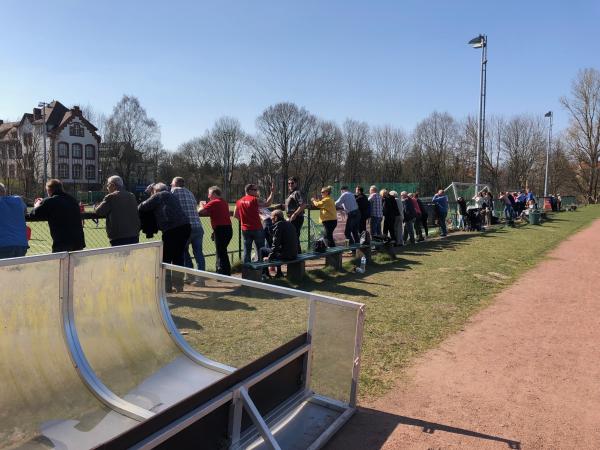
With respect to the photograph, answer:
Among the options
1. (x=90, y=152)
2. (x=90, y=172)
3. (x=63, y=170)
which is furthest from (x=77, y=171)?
(x=90, y=152)

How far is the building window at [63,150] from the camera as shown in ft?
218

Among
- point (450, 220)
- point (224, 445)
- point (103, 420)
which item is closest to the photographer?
point (224, 445)

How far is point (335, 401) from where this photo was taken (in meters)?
3.98

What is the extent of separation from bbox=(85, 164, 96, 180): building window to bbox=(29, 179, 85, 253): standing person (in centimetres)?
6921

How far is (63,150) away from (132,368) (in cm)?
7083

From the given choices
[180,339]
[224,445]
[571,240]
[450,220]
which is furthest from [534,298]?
[450,220]

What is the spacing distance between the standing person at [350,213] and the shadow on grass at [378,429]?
8768mm

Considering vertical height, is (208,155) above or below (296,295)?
above

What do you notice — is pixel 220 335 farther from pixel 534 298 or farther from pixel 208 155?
pixel 208 155

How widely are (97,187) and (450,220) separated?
5629 centimetres

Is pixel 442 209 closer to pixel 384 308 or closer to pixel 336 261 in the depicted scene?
pixel 336 261

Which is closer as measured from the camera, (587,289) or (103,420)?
(103,420)

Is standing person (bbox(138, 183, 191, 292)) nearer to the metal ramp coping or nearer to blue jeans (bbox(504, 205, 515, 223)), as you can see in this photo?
the metal ramp coping

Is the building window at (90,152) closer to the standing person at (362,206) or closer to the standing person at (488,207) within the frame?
the standing person at (488,207)
